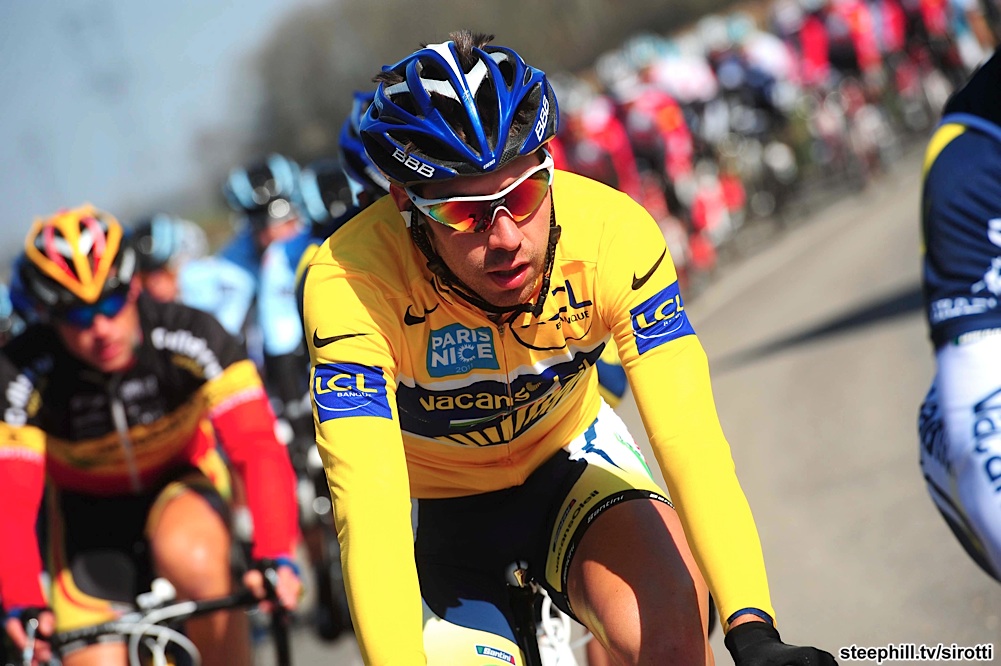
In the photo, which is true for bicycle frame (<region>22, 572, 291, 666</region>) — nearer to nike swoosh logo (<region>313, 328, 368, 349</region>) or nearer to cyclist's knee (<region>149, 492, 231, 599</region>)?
cyclist's knee (<region>149, 492, 231, 599</region>)

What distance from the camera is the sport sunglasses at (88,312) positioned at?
5.30 m

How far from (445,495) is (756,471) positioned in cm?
497

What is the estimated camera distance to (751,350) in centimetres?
1248

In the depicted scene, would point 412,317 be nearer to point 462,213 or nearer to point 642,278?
point 462,213

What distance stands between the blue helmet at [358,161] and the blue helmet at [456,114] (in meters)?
1.75

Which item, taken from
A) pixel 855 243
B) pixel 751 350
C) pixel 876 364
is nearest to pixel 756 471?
pixel 876 364

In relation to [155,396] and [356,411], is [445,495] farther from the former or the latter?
[155,396]

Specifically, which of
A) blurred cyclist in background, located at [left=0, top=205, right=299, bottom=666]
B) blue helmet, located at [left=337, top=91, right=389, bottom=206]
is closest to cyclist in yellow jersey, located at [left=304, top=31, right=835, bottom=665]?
blue helmet, located at [left=337, top=91, right=389, bottom=206]

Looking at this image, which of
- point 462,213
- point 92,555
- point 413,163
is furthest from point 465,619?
point 92,555

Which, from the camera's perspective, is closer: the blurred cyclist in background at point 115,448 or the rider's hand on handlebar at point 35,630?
the rider's hand on handlebar at point 35,630

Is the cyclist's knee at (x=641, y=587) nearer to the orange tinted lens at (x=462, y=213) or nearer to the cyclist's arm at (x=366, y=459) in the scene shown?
the cyclist's arm at (x=366, y=459)

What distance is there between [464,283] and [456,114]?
1.43ft

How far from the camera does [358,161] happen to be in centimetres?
550

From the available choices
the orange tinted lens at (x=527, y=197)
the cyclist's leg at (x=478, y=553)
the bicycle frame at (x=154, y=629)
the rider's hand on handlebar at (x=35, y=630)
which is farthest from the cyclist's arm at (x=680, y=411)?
the rider's hand on handlebar at (x=35, y=630)
